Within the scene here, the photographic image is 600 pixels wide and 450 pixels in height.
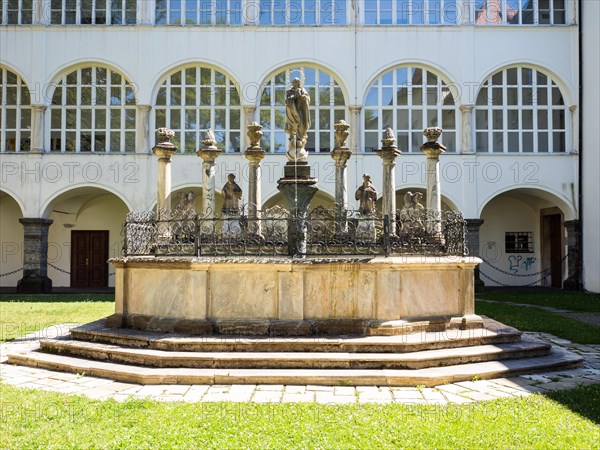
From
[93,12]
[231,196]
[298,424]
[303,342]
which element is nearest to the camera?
[298,424]

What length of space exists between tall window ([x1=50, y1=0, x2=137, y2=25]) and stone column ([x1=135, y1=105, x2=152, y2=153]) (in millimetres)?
3105

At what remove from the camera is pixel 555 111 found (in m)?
19.8

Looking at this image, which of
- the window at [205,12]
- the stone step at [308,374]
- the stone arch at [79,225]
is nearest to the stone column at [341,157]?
the stone step at [308,374]

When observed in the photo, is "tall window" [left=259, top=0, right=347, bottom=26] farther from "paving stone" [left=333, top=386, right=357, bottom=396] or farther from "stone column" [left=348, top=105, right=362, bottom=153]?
"paving stone" [left=333, top=386, right=357, bottom=396]

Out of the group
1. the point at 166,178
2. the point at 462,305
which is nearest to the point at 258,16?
the point at 166,178

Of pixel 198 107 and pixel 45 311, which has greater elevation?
pixel 198 107

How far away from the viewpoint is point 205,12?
19781 mm

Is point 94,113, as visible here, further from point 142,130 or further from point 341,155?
point 341,155

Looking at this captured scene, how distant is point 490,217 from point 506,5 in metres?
7.78

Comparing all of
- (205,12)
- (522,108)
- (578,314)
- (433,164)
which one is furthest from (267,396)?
(522,108)

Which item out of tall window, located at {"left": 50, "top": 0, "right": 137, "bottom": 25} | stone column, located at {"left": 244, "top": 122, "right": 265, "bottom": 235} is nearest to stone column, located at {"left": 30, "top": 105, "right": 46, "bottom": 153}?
tall window, located at {"left": 50, "top": 0, "right": 137, "bottom": 25}

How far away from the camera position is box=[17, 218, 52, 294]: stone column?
1925 cm

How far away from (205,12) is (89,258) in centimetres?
1037

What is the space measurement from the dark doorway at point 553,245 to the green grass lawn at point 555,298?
126 inches
